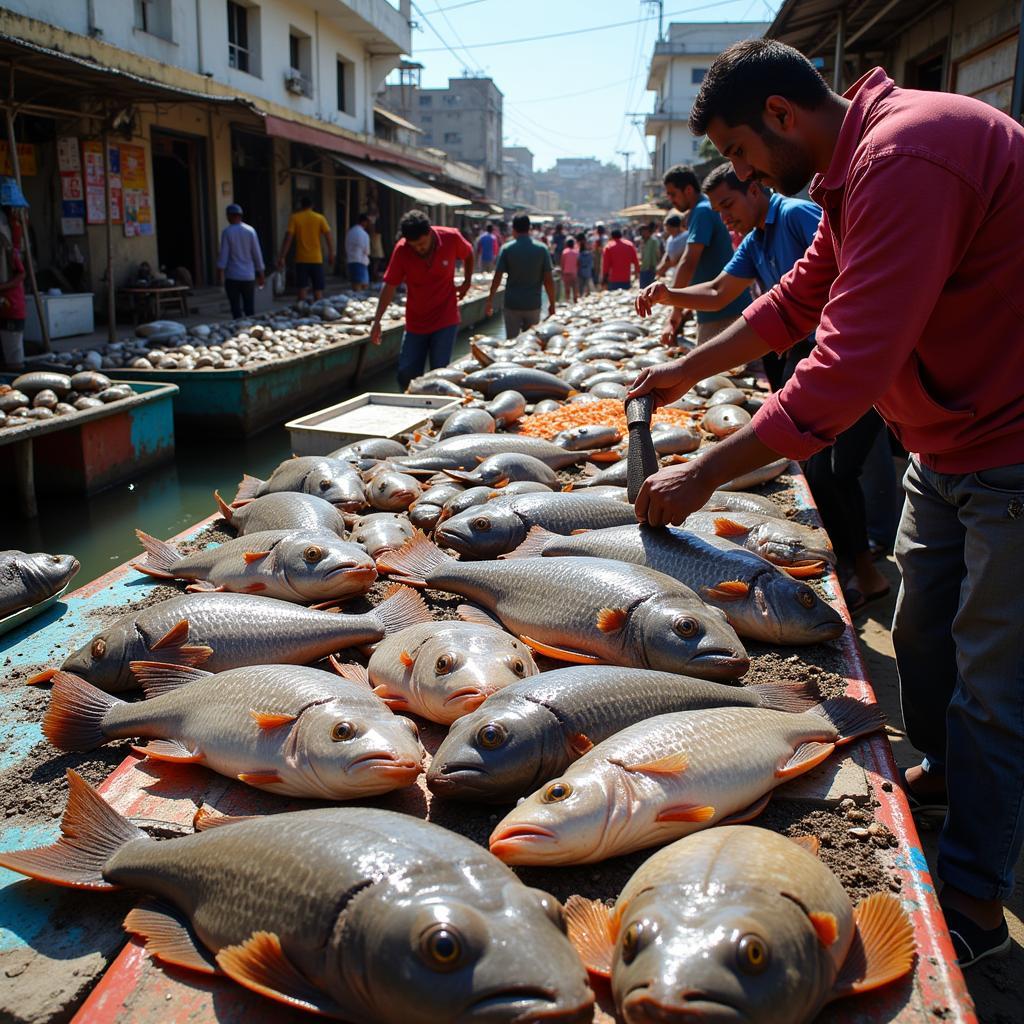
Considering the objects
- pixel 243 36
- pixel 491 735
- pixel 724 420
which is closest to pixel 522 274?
pixel 724 420

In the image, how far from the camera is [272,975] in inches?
64.6

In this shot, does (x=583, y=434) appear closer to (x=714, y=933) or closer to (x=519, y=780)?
(x=519, y=780)

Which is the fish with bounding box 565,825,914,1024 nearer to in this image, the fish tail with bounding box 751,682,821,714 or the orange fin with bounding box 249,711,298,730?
the fish tail with bounding box 751,682,821,714

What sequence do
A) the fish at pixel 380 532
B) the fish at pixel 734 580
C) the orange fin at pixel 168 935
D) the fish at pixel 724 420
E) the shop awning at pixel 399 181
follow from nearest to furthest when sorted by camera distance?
the orange fin at pixel 168 935 → the fish at pixel 734 580 → the fish at pixel 380 532 → the fish at pixel 724 420 → the shop awning at pixel 399 181

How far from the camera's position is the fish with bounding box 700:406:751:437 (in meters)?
5.75

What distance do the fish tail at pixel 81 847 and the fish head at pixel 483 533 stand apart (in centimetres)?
183

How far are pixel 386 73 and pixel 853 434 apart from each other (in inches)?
1104

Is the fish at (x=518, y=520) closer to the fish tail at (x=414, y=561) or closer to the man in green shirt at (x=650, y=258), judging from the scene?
the fish tail at (x=414, y=561)

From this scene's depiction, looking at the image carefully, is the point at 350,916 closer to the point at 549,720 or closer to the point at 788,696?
the point at 549,720

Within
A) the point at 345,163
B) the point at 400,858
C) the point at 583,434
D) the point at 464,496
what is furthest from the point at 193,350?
the point at 345,163

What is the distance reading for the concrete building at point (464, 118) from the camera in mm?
80312

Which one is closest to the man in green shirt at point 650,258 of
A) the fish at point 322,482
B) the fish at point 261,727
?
the fish at point 322,482

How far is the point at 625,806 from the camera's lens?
2000mm

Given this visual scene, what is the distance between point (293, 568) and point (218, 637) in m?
0.47
